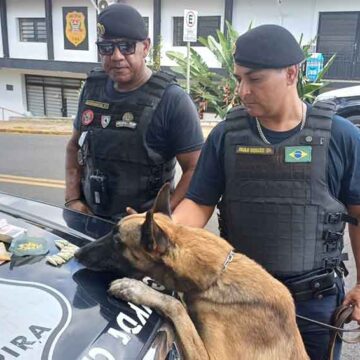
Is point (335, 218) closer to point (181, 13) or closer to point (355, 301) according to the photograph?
point (355, 301)

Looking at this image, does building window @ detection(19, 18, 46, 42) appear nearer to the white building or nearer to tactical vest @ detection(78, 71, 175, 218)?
the white building

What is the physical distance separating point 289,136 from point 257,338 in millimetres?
801

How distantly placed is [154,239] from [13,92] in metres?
23.9

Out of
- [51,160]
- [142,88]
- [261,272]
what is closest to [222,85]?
[51,160]

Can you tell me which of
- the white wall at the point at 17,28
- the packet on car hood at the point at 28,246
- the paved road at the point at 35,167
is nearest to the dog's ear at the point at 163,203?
the packet on car hood at the point at 28,246

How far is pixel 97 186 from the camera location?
2.64 metres

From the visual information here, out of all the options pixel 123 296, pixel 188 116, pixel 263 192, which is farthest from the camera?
pixel 188 116

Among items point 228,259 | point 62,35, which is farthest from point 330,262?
point 62,35

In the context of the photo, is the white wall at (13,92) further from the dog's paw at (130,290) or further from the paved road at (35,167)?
the dog's paw at (130,290)

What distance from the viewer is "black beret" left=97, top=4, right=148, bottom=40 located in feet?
8.00

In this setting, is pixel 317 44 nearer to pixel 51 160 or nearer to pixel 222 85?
pixel 222 85

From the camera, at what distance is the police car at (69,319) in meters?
1.26

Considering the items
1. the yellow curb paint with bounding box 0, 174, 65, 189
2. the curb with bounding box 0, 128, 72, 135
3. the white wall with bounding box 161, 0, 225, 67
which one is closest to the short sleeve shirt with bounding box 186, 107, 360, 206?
the yellow curb paint with bounding box 0, 174, 65, 189

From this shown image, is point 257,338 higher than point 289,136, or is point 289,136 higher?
point 289,136
